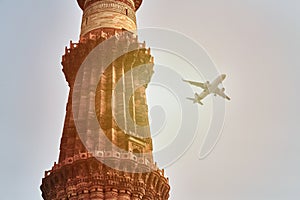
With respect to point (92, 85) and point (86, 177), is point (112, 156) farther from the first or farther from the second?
point (92, 85)

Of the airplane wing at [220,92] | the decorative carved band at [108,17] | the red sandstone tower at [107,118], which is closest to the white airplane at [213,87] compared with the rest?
the airplane wing at [220,92]

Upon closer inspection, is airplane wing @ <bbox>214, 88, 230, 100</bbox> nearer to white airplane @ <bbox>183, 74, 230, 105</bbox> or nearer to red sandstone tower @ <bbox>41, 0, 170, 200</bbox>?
white airplane @ <bbox>183, 74, 230, 105</bbox>

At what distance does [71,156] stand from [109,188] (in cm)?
288

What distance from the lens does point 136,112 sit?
89.1 feet

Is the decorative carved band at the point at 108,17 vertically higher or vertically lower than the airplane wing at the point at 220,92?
higher

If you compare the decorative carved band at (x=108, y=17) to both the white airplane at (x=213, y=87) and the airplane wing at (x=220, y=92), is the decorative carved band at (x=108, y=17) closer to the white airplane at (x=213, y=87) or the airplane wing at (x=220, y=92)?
the white airplane at (x=213, y=87)

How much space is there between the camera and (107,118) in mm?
25984

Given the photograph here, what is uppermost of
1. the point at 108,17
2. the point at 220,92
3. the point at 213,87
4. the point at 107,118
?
the point at 108,17

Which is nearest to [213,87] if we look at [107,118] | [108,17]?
[107,118]

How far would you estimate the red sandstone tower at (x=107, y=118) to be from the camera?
23.4m

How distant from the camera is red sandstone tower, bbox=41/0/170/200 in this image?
2338 centimetres

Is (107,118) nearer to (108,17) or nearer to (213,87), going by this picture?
(213,87)

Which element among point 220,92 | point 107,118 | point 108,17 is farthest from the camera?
point 108,17

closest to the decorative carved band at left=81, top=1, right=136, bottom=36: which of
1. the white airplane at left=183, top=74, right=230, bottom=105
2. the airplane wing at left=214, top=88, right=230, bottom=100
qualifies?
the white airplane at left=183, top=74, right=230, bottom=105
